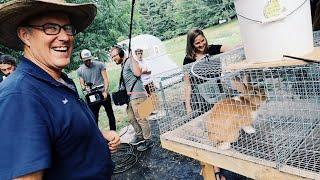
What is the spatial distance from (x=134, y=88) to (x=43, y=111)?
3.67 m

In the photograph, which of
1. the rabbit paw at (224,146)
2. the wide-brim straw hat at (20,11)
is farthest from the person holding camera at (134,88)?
the wide-brim straw hat at (20,11)

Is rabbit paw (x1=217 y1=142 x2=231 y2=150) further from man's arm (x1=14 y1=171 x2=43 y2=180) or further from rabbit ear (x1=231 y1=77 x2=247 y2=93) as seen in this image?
man's arm (x1=14 y1=171 x2=43 y2=180)

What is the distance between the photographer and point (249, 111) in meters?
2.11

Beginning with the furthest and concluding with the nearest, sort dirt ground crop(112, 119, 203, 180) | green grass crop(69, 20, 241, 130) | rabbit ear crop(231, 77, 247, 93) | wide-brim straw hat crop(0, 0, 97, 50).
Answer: green grass crop(69, 20, 241, 130)
dirt ground crop(112, 119, 203, 180)
rabbit ear crop(231, 77, 247, 93)
wide-brim straw hat crop(0, 0, 97, 50)

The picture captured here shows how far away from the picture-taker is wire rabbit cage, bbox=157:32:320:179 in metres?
1.75

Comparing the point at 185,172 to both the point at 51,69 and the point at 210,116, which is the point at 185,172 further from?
the point at 51,69

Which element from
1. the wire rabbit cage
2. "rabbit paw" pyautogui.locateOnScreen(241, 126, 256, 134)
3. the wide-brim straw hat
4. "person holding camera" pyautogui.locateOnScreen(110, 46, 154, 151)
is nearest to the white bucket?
the wire rabbit cage

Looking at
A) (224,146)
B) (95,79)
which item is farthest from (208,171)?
(95,79)

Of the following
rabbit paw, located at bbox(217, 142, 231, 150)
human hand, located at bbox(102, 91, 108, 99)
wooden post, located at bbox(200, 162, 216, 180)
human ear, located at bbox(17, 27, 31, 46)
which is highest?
human ear, located at bbox(17, 27, 31, 46)

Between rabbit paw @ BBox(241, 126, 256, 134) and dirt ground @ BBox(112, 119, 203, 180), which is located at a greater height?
rabbit paw @ BBox(241, 126, 256, 134)

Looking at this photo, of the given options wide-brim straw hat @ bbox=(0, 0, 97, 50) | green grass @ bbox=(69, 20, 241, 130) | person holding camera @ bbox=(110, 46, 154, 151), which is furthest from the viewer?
green grass @ bbox=(69, 20, 241, 130)

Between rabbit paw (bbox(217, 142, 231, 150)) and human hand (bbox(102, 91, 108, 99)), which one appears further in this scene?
human hand (bbox(102, 91, 108, 99))

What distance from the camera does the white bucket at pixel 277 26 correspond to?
151 centimetres

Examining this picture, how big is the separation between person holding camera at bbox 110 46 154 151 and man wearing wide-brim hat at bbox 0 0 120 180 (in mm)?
3215
